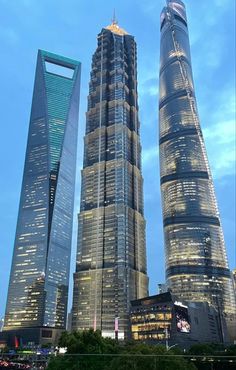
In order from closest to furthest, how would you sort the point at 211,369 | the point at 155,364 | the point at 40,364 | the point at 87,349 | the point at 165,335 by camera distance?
the point at 155,364, the point at 87,349, the point at 211,369, the point at 40,364, the point at 165,335

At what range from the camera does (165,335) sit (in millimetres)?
188000

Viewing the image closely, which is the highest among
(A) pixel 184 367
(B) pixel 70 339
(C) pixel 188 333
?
(C) pixel 188 333

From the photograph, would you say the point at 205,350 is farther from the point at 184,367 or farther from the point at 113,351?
the point at 184,367

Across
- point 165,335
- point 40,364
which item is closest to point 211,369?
point 40,364

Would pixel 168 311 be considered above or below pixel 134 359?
above

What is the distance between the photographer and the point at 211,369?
91250 mm

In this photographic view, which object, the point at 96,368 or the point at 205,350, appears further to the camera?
the point at 205,350

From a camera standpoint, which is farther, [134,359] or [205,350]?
[205,350]

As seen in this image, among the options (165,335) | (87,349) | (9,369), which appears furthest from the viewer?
(165,335)

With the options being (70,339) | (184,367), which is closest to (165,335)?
(70,339)

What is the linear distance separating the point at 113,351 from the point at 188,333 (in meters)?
124

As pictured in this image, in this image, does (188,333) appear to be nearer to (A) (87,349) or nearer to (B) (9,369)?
(B) (9,369)

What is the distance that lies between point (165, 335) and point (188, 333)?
57.1ft

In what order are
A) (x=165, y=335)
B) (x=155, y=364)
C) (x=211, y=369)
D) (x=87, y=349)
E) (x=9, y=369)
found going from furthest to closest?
(x=165, y=335) → (x=9, y=369) → (x=211, y=369) → (x=87, y=349) → (x=155, y=364)
